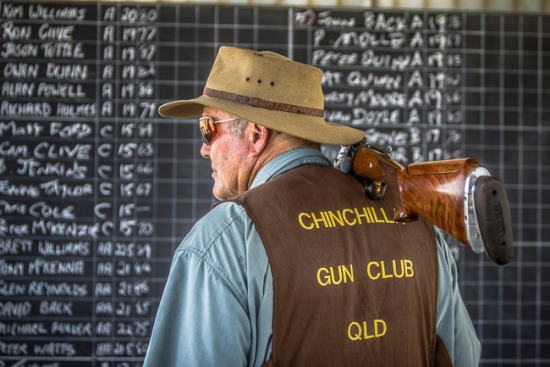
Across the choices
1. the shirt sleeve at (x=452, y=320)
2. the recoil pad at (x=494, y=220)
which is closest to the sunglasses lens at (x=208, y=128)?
the shirt sleeve at (x=452, y=320)

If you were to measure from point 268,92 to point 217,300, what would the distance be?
503 millimetres

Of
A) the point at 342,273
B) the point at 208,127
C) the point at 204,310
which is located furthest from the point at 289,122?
the point at 204,310

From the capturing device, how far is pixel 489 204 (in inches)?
36.4

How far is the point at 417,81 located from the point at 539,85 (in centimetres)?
58

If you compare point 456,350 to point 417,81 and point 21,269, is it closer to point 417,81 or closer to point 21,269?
point 417,81

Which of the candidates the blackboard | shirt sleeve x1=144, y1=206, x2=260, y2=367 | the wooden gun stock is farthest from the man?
the blackboard

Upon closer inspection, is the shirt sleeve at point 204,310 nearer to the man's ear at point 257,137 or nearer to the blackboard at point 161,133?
the man's ear at point 257,137

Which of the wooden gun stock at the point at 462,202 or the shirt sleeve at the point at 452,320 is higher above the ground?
the wooden gun stock at the point at 462,202

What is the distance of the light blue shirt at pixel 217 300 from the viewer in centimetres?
115

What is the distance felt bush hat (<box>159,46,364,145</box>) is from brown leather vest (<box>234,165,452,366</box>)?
11 centimetres

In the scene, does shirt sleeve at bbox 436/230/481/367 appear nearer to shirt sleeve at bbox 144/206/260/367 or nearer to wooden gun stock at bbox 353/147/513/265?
wooden gun stock at bbox 353/147/513/265

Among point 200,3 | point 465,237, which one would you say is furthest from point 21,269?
point 465,237

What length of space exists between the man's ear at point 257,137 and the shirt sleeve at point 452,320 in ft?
1.43

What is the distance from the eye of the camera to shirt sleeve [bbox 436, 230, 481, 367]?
1.46m
